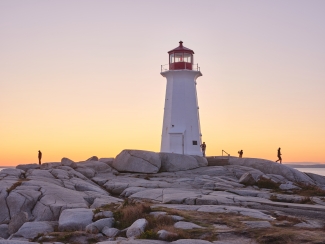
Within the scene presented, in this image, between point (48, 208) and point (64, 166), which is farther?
point (64, 166)

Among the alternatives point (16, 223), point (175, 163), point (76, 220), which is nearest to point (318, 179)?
point (175, 163)

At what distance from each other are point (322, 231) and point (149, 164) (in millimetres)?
24892

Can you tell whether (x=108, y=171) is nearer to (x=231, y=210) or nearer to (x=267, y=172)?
(x=267, y=172)

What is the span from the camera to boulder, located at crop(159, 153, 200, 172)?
127ft

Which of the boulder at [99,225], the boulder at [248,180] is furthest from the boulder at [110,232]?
the boulder at [248,180]

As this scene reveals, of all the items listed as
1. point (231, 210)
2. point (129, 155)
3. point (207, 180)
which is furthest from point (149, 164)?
point (231, 210)

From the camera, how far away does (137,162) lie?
3778cm

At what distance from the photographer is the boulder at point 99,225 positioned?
14.5m

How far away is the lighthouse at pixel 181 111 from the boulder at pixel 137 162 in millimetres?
6377

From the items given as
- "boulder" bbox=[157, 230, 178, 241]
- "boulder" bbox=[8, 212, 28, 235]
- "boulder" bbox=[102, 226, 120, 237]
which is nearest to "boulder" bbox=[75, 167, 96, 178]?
"boulder" bbox=[8, 212, 28, 235]

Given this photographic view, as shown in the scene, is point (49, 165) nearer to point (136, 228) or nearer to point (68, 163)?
point (68, 163)

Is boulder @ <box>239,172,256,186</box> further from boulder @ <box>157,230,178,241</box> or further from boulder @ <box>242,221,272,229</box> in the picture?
boulder @ <box>157,230,178,241</box>

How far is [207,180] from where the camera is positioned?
104ft

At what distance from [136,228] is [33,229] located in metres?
4.94
